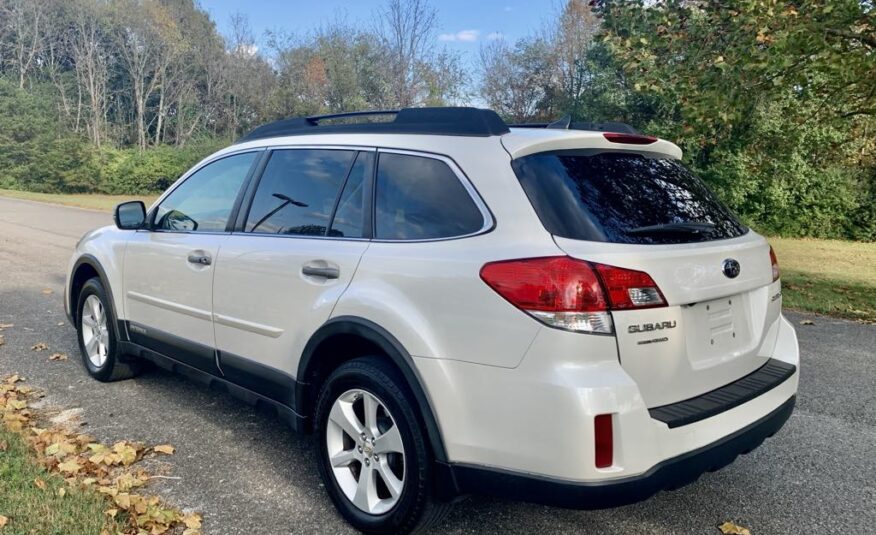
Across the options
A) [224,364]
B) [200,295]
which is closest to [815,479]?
[224,364]

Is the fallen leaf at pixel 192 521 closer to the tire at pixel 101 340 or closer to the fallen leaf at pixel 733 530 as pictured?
the tire at pixel 101 340

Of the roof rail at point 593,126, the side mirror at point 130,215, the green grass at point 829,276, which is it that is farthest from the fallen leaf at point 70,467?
the green grass at point 829,276

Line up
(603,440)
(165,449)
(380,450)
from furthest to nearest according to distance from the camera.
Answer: (165,449), (380,450), (603,440)

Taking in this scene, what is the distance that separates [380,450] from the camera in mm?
2855

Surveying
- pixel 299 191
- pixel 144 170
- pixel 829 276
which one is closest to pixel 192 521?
pixel 299 191

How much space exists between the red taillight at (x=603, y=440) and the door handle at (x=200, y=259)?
8.12 feet

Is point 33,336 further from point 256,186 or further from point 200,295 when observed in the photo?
point 256,186

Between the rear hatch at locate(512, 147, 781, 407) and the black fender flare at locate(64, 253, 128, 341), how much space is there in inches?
135

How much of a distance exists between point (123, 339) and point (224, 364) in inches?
55.7

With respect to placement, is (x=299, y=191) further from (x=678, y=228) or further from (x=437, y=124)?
(x=678, y=228)

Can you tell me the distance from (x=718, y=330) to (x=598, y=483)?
0.86 meters

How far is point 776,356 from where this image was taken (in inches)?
121

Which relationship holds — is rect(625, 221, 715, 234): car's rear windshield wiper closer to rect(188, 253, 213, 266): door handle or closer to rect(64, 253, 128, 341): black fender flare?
rect(188, 253, 213, 266): door handle

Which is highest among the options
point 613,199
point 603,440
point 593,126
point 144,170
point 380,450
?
point 144,170
